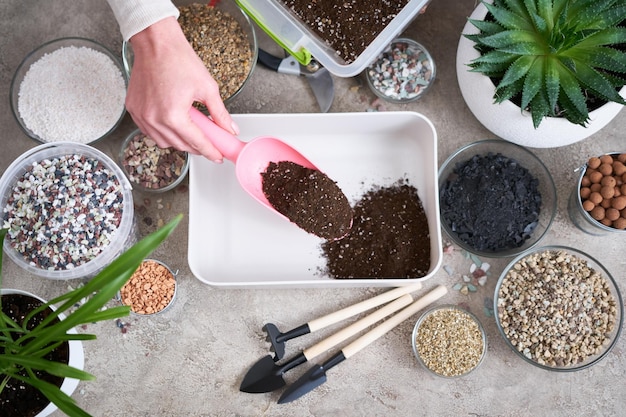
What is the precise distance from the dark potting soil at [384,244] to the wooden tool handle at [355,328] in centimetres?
7

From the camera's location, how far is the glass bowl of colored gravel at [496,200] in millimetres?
1405

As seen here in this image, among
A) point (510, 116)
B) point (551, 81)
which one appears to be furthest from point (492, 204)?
point (551, 81)

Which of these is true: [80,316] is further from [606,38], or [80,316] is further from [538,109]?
[606,38]

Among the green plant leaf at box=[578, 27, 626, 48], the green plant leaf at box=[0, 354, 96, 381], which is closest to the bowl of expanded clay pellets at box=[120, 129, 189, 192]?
the green plant leaf at box=[0, 354, 96, 381]

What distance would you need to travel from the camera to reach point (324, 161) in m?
1.47

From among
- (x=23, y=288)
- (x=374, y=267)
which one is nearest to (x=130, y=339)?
(x=23, y=288)

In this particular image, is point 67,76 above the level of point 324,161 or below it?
above

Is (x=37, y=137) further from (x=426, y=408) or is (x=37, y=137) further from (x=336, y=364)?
(x=426, y=408)

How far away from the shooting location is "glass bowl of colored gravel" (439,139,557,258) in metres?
1.41

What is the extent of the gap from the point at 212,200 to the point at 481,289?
2.12 ft

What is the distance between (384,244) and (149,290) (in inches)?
20.8

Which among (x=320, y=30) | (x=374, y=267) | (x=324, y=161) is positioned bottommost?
(x=374, y=267)

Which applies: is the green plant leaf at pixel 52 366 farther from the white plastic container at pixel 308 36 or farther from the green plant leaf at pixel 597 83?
the green plant leaf at pixel 597 83

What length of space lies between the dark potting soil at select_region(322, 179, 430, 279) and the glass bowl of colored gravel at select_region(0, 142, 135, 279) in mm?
461
